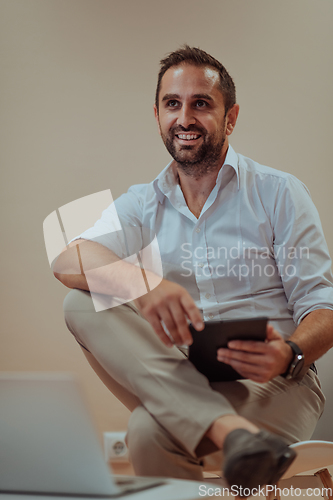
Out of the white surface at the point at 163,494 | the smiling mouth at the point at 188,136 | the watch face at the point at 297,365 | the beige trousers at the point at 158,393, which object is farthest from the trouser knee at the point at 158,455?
Answer: the smiling mouth at the point at 188,136

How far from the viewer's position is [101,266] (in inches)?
27.3

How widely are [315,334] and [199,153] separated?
438 millimetres

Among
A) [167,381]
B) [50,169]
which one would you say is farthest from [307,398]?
[50,169]

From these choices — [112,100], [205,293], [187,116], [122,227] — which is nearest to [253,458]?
[205,293]

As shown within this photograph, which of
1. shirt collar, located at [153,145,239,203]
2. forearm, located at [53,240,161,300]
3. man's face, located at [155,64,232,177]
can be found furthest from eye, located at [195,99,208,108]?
forearm, located at [53,240,161,300]

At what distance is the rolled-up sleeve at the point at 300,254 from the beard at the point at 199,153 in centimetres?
16

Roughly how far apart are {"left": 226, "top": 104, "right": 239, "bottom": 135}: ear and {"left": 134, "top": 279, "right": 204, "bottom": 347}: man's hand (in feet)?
1.81

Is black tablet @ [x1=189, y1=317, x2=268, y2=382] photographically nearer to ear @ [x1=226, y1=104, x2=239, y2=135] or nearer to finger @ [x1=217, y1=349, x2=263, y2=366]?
finger @ [x1=217, y1=349, x2=263, y2=366]

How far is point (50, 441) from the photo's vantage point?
40cm

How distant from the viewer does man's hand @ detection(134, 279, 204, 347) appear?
21.6 inches

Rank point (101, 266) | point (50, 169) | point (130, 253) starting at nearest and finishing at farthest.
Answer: point (101, 266) < point (130, 253) < point (50, 169)

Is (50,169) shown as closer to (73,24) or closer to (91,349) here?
(73,24)

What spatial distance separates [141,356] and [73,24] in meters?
1.06

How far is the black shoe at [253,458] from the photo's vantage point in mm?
431
